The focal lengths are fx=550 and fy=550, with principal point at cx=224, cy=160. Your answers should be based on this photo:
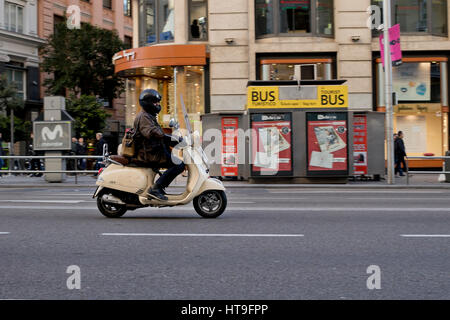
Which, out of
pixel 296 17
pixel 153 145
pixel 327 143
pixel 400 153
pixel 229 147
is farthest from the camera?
pixel 296 17

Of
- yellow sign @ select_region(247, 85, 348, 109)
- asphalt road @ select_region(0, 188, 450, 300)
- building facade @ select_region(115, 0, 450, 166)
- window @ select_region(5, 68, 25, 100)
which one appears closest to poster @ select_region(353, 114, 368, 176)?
yellow sign @ select_region(247, 85, 348, 109)

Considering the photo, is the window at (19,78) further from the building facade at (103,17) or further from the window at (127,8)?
the window at (127,8)

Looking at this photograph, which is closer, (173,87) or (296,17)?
(296,17)

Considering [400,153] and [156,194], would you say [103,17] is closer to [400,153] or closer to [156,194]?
[400,153]

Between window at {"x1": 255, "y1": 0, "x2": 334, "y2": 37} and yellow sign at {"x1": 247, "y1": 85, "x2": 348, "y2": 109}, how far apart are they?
6825mm

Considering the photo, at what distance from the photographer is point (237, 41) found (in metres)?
23.2

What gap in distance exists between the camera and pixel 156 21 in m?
24.8

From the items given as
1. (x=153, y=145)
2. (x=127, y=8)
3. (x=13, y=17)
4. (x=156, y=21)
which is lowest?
(x=153, y=145)

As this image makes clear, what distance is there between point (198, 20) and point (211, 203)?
1739 centimetres

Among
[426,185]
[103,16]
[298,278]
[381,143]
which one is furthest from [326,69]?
[103,16]

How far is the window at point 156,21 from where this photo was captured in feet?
80.2

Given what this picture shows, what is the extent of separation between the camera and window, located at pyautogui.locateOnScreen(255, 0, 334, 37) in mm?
23125

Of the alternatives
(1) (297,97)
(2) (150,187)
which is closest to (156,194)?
(2) (150,187)

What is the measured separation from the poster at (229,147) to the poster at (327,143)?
108 inches
